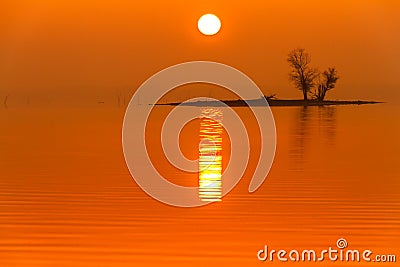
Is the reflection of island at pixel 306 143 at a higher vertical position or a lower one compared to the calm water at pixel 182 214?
higher

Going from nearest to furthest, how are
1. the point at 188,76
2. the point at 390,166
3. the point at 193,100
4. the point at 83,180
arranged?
1. the point at 83,180
2. the point at 390,166
3. the point at 193,100
4. the point at 188,76

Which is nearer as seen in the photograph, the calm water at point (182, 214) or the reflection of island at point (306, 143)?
the calm water at point (182, 214)

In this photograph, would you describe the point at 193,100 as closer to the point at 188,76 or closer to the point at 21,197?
the point at 188,76

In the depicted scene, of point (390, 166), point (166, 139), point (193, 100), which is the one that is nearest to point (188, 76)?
point (193, 100)

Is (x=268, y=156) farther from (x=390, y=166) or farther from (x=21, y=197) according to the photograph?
(x=21, y=197)

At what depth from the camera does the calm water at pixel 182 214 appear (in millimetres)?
10633

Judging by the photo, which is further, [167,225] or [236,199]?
[236,199]

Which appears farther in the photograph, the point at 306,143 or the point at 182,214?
the point at 306,143

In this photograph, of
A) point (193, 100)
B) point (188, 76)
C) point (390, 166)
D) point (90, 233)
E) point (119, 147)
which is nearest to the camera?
point (90, 233)

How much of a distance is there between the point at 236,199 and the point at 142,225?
10.3 ft

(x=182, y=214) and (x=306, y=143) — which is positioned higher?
(x=306, y=143)

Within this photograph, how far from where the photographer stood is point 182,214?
44.7ft

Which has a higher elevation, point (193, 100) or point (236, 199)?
point (193, 100)

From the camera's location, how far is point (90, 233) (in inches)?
462
